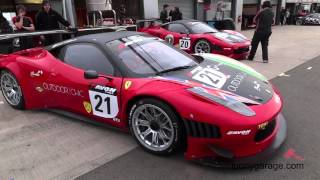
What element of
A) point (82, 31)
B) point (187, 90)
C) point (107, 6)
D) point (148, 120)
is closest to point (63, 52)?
point (148, 120)

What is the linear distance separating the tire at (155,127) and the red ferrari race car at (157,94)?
0.01 meters

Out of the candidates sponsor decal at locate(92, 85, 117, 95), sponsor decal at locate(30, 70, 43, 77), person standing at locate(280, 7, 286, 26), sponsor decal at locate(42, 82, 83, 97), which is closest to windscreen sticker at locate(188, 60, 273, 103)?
sponsor decal at locate(92, 85, 117, 95)

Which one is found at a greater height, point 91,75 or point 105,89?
point 91,75

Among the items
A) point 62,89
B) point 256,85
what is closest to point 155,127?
point 256,85

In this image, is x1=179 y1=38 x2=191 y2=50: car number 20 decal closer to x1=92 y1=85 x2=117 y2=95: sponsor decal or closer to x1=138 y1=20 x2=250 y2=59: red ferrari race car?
x1=138 y1=20 x2=250 y2=59: red ferrari race car

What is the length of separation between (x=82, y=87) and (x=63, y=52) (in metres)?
0.75

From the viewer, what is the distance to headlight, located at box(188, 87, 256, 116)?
2.93 metres

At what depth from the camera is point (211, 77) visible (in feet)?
11.6

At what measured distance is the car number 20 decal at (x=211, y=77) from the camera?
3.37 m

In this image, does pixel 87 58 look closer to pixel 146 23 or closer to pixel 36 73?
pixel 36 73

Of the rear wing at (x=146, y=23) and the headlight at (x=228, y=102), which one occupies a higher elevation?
the rear wing at (x=146, y=23)

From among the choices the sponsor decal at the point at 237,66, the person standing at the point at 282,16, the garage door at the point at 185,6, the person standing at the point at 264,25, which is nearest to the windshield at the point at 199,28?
the person standing at the point at 264,25

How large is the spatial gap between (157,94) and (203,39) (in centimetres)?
599

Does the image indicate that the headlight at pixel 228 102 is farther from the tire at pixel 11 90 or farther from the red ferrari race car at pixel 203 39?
the red ferrari race car at pixel 203 39
